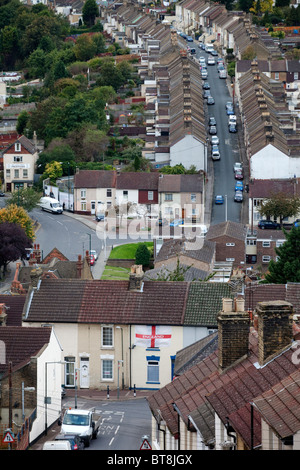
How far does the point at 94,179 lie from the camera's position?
4112 inches

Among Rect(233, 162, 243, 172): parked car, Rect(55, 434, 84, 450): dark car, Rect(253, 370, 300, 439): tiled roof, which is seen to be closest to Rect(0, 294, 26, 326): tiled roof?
Rect(55, 434, 84, 450): dark car

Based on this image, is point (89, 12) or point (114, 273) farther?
point (89, 12)

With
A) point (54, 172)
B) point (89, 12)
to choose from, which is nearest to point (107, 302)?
point (54, 172)

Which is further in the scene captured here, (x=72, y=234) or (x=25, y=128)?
(x=25, y=128)

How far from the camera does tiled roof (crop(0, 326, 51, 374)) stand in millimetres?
45750

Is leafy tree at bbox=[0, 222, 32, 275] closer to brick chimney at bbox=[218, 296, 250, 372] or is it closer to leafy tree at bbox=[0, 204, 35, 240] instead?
leafy tree at bbox=[0, 204, 35, 240]

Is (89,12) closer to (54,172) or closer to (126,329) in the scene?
(54,172)

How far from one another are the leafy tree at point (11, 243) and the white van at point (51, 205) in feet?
52.5

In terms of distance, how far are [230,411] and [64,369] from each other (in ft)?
83.5

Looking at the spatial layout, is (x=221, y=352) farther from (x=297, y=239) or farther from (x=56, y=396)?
(x=297, y=239)

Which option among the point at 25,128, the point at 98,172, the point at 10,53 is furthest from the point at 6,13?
the point at 98,172

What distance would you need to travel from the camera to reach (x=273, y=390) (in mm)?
25875

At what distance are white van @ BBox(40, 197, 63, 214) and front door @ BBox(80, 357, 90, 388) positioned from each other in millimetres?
50118

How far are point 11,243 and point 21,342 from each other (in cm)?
3929
